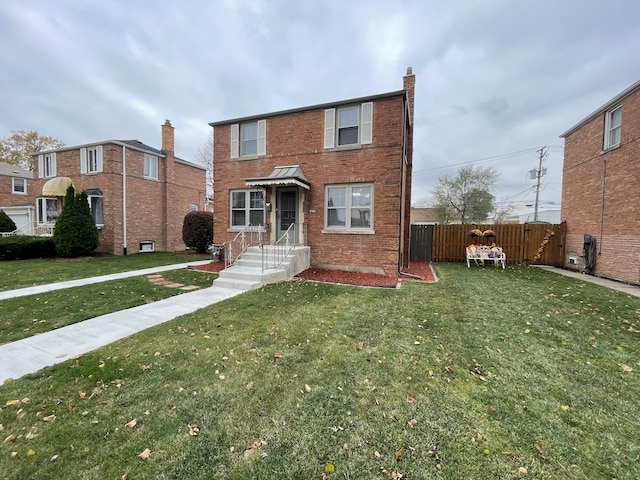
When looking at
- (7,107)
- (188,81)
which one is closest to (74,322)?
(188,81)

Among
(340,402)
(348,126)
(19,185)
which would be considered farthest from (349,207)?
(19,185)

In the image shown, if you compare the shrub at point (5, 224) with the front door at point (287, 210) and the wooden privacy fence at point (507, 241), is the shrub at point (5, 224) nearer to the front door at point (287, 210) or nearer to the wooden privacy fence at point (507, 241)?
the front door at point (287, 210)

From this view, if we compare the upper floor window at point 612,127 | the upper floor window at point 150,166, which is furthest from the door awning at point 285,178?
the upper floor window at point 150,166

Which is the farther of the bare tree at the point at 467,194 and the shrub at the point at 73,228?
the bare tree at the point at 467,194

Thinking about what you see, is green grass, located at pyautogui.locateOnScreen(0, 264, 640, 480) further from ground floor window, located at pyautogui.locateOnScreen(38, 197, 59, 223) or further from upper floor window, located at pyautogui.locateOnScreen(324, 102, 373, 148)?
ground floor window, located at pyautogui.locateOnScreen(38, 197, 59, 223)

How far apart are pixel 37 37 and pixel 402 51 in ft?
50.5

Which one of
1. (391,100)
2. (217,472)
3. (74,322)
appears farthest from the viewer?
(391,100)

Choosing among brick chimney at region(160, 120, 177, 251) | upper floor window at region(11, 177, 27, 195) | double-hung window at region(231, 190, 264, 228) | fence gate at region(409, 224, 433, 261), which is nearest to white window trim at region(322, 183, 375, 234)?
double-hung window at region(231, 190, 264, 228)

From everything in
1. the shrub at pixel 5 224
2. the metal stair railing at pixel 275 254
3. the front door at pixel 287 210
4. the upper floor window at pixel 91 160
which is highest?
the upper floor window at pixel 91 160

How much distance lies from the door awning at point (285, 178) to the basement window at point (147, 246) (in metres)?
11.9

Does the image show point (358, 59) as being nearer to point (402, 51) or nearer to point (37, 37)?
point (402, 51)

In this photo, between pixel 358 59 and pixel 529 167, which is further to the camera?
pixel 529 167

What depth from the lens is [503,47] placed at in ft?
38.7

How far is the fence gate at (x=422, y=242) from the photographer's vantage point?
45.9 feet
